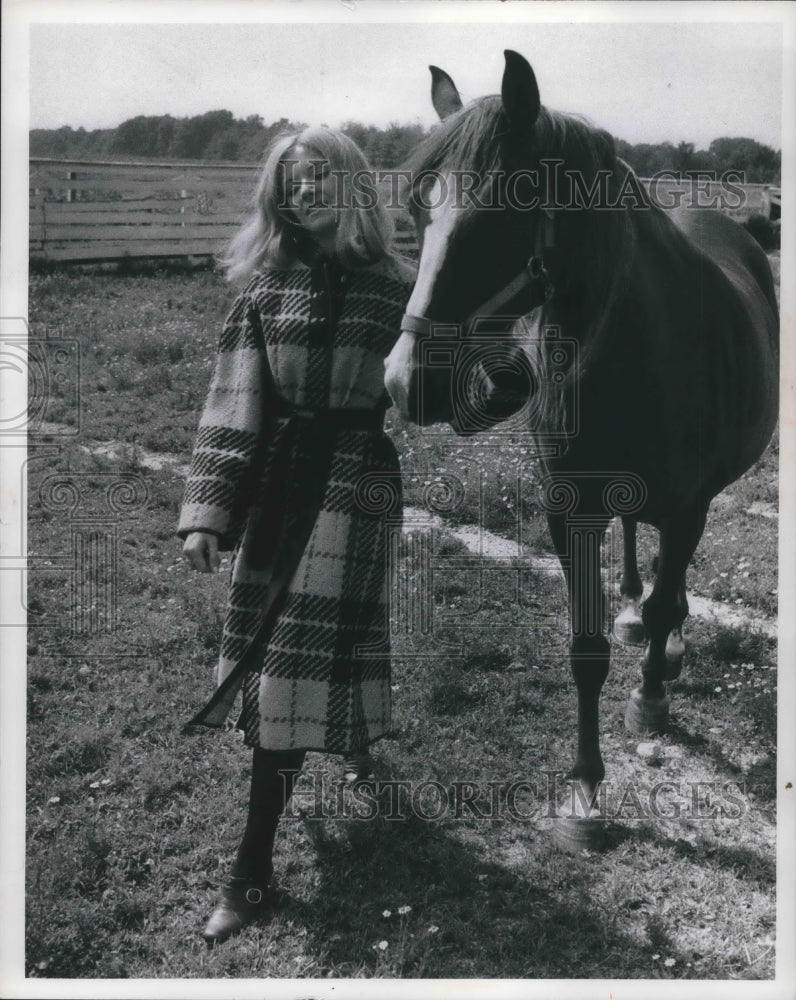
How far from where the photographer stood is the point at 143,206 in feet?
10.4

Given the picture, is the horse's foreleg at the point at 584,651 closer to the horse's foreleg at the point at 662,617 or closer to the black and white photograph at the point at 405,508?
the black and white photograph at the point at 405,508

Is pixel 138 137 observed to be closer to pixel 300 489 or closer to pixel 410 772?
pixel 300 489

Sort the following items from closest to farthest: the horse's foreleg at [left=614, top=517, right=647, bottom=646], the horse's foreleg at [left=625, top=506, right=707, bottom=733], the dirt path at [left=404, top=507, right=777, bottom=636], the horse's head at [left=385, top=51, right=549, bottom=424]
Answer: the horse's head at [left=385, top=51, right=549, bottom=424], the dirt path at [left=404, top=507, right=777, bottom=636], the horse's foreleg at [left=625, top=506, right=707, bottom=733], the horse's foreleg at [left=614, top=517, right=647, bottom=646]

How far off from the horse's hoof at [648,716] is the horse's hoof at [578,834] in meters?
0.39

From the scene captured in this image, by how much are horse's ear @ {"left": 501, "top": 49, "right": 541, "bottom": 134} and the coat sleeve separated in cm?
79

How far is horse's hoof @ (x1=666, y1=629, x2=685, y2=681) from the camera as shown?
301 centimetres

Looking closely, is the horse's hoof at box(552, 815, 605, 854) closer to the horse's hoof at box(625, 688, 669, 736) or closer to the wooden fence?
the horse's hoof at box(625, 688, 669, 736)

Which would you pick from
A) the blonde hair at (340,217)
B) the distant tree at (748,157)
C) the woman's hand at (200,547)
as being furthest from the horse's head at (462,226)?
the distant tree at (748,157)

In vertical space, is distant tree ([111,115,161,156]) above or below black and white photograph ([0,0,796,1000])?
above

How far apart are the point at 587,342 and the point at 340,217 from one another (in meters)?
0.70

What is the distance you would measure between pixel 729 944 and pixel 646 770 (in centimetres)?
52

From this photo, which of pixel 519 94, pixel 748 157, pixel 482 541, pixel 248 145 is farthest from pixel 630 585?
pixel 248 145

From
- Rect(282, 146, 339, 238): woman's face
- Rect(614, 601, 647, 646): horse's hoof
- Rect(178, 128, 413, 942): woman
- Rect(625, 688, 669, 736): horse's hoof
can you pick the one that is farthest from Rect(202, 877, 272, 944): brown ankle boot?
Rect(282, 146, 339, 238): woman's face

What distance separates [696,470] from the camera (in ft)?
8.82
